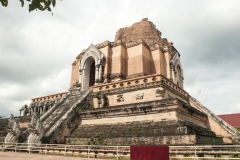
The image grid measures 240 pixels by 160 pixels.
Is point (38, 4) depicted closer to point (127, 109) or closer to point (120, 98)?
point (127, 109)

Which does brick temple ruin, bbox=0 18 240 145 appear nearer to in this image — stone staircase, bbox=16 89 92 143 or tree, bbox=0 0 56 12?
stone staircase, bbox=16 89 92 143

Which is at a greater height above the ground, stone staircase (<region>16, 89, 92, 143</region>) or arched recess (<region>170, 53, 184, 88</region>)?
arched recess (<region>170, 53, 184, 88</region>)

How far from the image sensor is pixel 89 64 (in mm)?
23859

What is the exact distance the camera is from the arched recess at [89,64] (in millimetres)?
21422

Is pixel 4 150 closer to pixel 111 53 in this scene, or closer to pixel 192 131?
pixel 192 131

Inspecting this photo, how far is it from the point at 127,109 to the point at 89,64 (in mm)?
11707

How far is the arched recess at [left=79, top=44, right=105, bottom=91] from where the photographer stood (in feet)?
70.3

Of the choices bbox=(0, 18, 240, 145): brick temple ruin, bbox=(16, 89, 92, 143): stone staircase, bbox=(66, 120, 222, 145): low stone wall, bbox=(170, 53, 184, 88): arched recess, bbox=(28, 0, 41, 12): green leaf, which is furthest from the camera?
bbox=(170, 53, 184, 88): arched recess

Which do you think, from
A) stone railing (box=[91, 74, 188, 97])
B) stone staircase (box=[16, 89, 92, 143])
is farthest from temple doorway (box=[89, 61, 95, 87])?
stone railing (box=[91, 74, 188, 97])

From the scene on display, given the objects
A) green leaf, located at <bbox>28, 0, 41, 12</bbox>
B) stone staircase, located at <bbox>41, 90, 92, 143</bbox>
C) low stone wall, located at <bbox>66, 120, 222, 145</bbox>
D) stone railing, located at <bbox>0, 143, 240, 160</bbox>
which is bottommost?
stone railing, located at <bbox>0, 143, 240, 160</bbox>

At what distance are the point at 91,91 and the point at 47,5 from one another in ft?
47.2

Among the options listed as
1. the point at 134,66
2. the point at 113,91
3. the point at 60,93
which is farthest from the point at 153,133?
the point at 60,93

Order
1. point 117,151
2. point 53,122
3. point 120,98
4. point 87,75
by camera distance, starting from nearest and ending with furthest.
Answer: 1. point 117,151
2. point 53,122
3. point 120,98
4. point 87,75

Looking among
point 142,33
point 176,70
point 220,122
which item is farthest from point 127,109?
point 142,33
